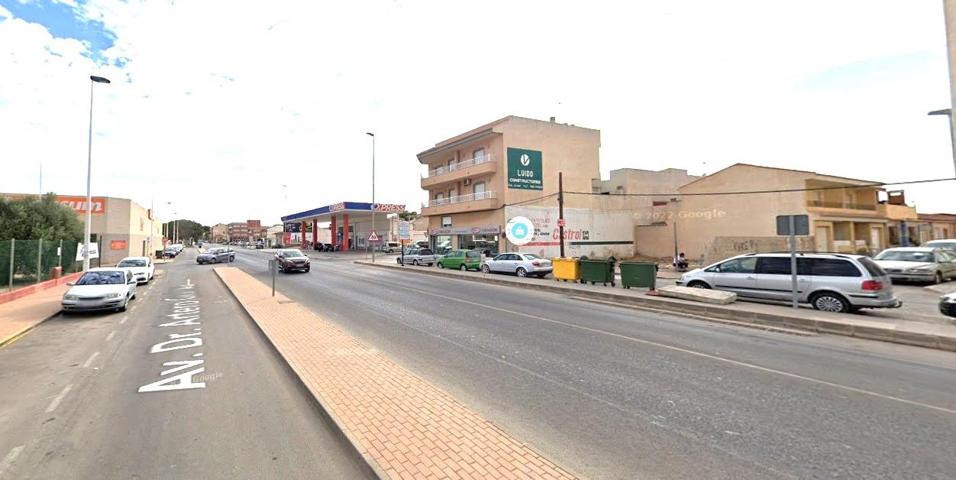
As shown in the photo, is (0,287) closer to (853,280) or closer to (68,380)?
(68,380)

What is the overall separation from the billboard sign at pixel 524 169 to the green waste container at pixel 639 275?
18.5 metres

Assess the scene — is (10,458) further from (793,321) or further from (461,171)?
(461,171)

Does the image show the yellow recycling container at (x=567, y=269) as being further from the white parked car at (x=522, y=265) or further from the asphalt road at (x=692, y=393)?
the asphalt road at (x=692, y=393)

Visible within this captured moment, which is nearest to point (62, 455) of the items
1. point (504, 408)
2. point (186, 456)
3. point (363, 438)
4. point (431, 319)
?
point (186, 456)

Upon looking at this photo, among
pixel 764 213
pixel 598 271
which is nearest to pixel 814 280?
pixel 598 271

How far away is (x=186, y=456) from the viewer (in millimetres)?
3834

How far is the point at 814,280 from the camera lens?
1100cm

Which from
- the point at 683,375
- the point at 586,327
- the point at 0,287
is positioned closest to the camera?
the point at 683,375

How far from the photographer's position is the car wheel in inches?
415

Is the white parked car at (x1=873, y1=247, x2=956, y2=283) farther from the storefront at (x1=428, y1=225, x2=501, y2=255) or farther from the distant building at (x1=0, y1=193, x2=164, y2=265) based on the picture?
the distant building at (x1=0, y1=193, x2=164, y2=265)

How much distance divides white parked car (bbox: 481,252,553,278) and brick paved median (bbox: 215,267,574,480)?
16.1m

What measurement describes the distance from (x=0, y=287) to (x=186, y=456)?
18.4m

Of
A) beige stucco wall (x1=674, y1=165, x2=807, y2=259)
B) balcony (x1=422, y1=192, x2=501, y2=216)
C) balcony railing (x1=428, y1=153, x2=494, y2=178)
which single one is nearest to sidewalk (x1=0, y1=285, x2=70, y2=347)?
balcony (x1=422, y1=192, x2=501, y2=216)

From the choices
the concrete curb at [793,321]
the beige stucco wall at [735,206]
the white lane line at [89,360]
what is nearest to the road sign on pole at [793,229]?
the concrete curb at [793,321]
